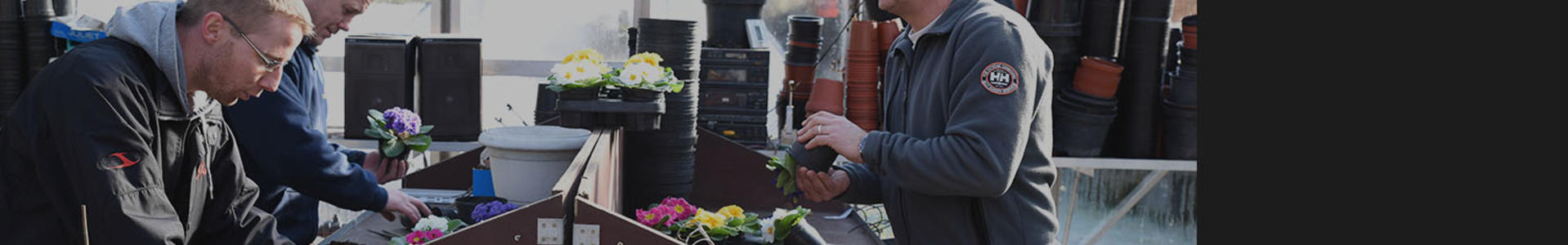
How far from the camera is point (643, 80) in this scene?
3.01 m

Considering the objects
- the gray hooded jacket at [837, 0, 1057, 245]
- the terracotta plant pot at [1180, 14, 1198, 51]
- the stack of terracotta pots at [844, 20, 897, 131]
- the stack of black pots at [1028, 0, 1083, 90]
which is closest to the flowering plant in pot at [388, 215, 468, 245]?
the gray hooded jacket at [837, 0, 1057, 245]

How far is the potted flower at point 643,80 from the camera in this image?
3.01m

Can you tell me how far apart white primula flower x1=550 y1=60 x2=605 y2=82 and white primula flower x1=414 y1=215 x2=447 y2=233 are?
47 centimetres

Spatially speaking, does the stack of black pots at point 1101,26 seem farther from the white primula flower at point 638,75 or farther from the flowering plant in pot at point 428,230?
the flowering plant in pot at point 428,230

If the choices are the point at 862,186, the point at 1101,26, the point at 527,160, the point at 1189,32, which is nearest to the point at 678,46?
the point at 527,160

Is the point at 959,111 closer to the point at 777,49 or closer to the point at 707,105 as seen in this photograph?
the point at 707,105

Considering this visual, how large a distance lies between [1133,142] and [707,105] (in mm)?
1789

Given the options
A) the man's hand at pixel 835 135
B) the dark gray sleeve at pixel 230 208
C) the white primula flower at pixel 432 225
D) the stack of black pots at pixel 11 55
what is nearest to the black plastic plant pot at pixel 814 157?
the man's hand at pixel 835 135

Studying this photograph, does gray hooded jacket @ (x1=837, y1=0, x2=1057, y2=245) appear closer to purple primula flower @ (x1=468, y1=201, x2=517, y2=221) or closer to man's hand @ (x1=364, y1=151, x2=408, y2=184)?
purple primula flower @ (x1=468, y1=201, x2=517, y2=221)

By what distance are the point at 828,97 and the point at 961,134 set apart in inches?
143

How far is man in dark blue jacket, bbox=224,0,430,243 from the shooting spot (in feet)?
8.79

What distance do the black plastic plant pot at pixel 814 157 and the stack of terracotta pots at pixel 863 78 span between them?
123 inches

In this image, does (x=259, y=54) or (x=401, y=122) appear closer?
(x=259, y=54)

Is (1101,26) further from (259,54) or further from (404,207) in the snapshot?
(259,54)
